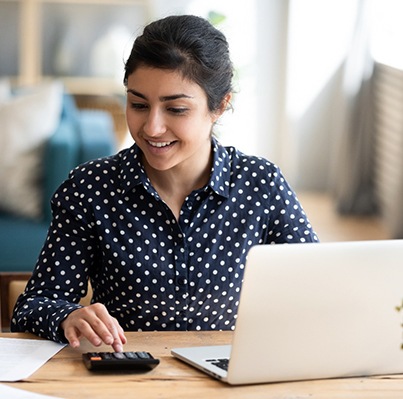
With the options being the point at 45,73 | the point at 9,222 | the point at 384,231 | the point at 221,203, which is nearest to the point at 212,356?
the point at 221,203

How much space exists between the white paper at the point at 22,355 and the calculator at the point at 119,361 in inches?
3.5

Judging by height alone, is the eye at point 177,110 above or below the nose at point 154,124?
above

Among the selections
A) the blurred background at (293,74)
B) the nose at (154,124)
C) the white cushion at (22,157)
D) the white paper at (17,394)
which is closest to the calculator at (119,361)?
the white paper at (17,394)

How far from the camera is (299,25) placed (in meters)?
6.76

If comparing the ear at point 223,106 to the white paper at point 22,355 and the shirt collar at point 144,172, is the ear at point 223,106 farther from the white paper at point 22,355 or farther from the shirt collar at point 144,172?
the white paper at point 22,355

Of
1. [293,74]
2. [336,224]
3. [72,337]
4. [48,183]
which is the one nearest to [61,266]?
[72,337]

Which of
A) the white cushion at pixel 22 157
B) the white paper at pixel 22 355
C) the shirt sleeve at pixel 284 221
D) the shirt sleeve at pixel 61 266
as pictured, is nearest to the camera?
the white paper at pixel 22 355

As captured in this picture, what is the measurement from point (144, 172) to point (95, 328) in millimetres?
475

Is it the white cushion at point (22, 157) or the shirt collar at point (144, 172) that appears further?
the white cushion at point (22, 157)

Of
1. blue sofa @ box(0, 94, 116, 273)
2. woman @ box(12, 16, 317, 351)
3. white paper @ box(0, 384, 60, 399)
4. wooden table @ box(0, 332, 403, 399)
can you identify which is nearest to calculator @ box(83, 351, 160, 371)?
wooden table @ box(0, 332, 403, 399)

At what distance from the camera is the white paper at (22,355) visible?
159 cm

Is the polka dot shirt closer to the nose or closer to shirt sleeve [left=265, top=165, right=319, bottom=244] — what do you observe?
shirt sleeve [left=265, top=165, right=319, bottom=244]

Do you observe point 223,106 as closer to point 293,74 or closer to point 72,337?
point 72,337

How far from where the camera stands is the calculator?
1.61m
